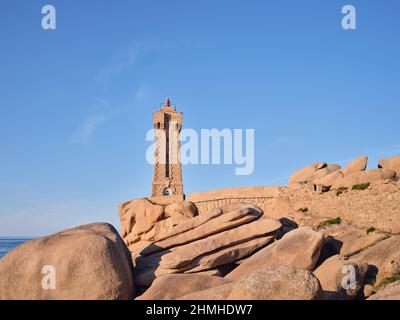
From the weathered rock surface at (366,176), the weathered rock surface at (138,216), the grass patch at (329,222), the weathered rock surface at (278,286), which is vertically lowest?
the weathered rock surface at (138,216)

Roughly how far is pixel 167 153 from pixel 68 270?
1200 inches

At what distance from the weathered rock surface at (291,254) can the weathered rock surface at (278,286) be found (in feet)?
11.1

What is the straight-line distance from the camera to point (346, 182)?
2059 centimetres

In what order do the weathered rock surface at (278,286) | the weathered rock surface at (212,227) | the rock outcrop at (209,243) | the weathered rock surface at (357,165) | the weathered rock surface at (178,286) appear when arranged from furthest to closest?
the weathered rock surface at (357,165) < the weathered rock surface at (212,227) < the rock outcrop at (209,243) < the weathered rock surface at (178,286) < the weathered rock surface at (278,286)

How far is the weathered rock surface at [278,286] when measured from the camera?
8672mm

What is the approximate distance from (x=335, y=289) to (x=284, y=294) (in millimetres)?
3136

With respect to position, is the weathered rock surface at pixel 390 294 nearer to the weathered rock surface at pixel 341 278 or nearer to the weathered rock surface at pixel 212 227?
the weathered rock surface at pixel 341 278

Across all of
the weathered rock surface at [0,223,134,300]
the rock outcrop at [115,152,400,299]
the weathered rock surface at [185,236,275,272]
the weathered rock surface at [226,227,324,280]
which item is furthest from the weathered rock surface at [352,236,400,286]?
the weathered rock surface at [0,223,134,300]

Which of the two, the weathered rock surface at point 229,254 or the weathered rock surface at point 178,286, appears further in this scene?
the weathered rock surface at point 229,254

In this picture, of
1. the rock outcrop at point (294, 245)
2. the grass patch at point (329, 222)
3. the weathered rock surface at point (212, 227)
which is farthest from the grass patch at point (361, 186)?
the weathered rock surface at point (212, 227)

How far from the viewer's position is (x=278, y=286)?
875cm

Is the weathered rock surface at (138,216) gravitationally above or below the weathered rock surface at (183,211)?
below

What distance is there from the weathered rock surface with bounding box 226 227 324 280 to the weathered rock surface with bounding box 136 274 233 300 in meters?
1.23
